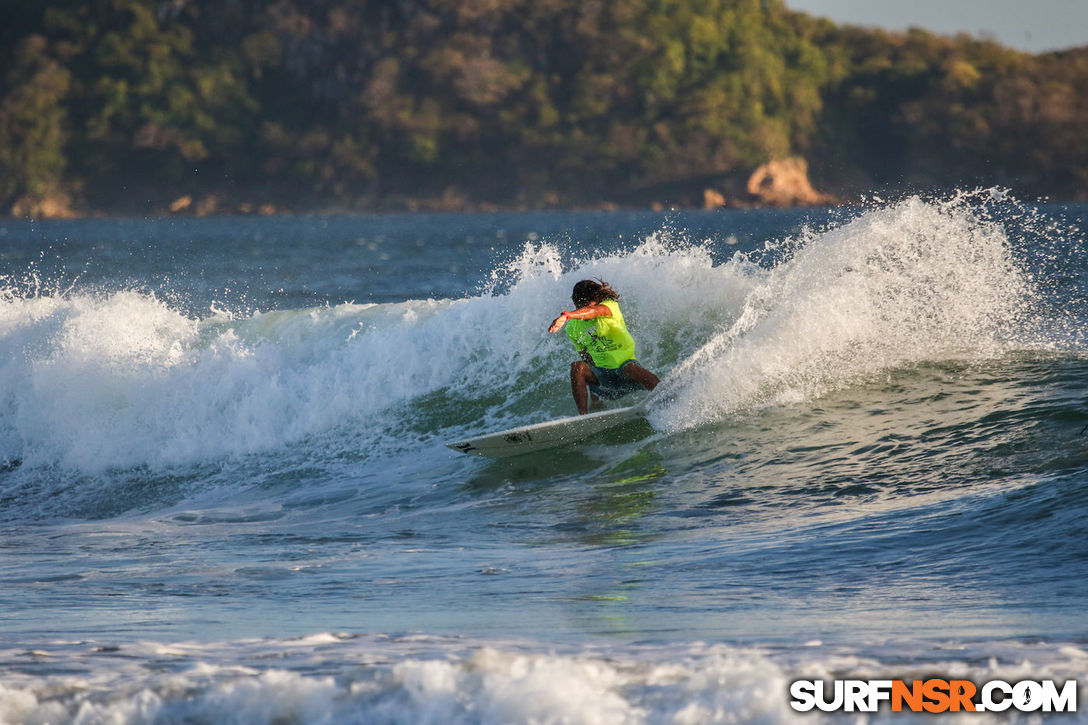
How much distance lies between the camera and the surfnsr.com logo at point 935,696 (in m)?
4.47

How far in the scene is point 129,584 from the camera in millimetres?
7469

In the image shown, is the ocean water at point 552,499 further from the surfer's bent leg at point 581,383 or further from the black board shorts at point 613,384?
the surfer's bent leg at point 581,383

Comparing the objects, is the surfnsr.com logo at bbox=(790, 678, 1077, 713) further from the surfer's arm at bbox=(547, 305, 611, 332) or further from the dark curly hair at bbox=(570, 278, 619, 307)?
the dark curly hair at bbox=(570, 278, 619, 307)

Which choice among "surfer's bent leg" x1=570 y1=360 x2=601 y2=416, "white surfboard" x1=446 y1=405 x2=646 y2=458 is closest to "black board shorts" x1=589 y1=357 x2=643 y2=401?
"surfer's bent leg" x1=570 y1=360 x2=601 y2=416

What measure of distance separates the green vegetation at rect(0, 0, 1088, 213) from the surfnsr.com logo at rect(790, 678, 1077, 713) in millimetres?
124000

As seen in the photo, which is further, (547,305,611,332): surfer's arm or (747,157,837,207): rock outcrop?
(747,157,837,207): rock outcrop

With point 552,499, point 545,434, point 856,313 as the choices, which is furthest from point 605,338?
point 856,313

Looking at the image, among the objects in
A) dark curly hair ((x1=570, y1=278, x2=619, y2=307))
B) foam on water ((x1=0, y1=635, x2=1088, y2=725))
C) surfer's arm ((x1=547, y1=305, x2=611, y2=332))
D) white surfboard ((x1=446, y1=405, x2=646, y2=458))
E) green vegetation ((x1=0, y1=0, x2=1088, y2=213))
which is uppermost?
green vegetation ((x1=0, y1=0, x2=1088, y2=213))

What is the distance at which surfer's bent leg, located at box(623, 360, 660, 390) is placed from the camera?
1129 cm

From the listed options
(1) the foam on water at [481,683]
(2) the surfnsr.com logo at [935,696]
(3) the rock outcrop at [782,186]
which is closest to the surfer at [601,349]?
(1) the foam on water at [481,683]

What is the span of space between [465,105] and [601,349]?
122 metres

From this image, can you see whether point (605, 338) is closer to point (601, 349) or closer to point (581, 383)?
point (601, 349)

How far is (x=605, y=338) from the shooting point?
441 inches

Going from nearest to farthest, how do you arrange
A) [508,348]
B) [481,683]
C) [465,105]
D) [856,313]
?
[481,683] < [856,313] < [508,348] < [465,105]
